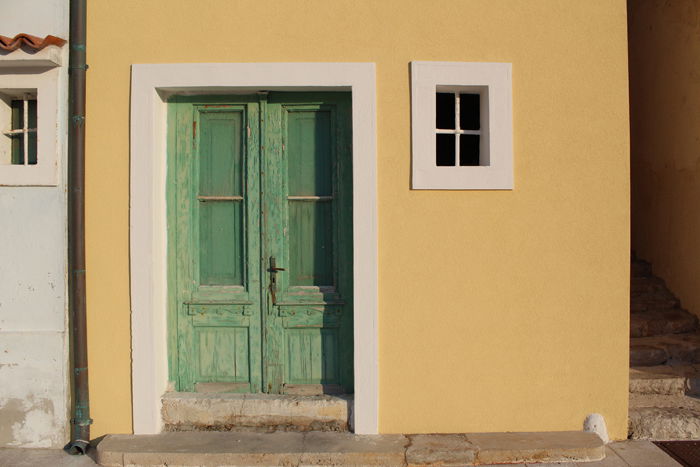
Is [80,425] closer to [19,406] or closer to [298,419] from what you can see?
[19,406]

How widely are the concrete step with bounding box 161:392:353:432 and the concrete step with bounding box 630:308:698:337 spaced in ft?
9.35

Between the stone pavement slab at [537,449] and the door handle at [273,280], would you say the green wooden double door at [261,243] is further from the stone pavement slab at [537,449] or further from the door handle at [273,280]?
the stone pavement slab at [537,449]

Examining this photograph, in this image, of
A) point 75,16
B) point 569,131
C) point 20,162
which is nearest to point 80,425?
point 20,162

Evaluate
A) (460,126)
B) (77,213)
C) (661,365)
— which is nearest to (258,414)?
(77,213)

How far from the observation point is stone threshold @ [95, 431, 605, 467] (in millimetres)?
4059

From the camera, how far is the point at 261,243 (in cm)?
457

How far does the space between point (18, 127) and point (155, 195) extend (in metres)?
Answer: 1.23

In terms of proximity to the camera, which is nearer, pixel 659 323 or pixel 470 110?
pixel 470 110

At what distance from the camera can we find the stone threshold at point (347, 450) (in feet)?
13.3

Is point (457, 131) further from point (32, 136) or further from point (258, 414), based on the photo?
point (32, 136)

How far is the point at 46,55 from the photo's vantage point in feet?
13.8

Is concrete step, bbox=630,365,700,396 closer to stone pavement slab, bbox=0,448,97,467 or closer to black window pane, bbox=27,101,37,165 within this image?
stone pavement slab, bbox=0,448,97,467

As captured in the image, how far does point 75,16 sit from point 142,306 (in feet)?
6.91

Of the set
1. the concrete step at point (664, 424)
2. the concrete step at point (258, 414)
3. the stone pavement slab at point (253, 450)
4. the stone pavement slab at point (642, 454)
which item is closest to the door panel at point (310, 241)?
the concrete step at point (258, 414)
